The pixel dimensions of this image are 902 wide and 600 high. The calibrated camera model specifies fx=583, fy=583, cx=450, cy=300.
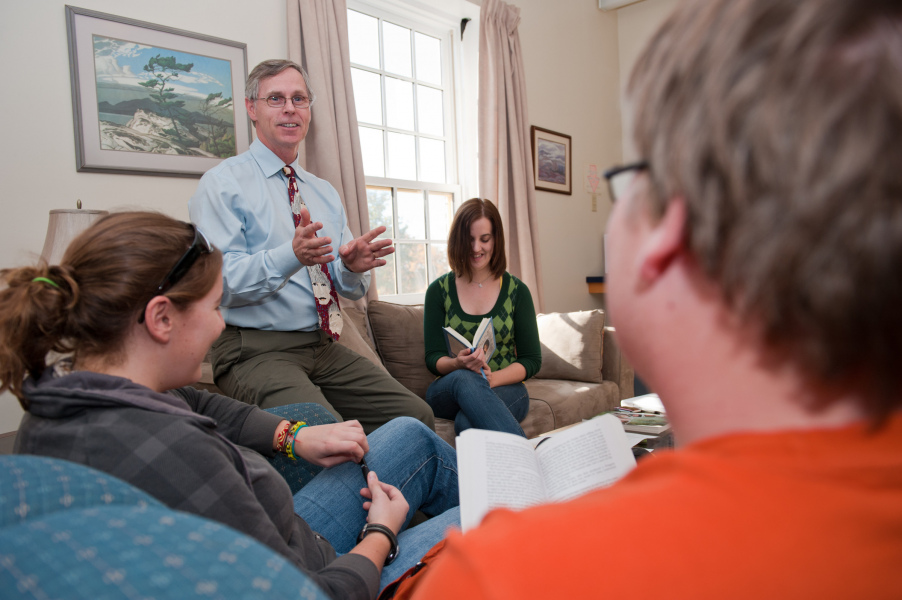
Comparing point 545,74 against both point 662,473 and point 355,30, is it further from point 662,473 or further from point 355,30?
point 662,473

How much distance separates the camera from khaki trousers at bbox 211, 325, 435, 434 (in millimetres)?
1912

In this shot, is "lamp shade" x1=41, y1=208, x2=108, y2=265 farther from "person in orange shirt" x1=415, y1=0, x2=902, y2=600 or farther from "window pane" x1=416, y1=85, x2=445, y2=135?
"window pane" x1=416, y1=85, x2=445, y2=135

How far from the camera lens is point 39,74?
87.0 inches

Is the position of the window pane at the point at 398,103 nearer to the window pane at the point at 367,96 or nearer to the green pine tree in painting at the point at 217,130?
the window pane at the point at 367,96

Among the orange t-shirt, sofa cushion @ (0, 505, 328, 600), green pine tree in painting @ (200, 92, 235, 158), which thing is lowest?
sofa cushion @ (0, 505, 328, 600)

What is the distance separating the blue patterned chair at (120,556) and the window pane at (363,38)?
3501 millimetres

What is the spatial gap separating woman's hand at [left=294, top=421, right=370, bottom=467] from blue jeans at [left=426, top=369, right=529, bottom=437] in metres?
1.07

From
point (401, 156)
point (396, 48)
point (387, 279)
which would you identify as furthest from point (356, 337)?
point (396, 48)

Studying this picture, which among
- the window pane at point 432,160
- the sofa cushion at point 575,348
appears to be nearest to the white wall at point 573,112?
the window pane at point 432,160

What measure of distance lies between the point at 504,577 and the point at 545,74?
15.5 feet

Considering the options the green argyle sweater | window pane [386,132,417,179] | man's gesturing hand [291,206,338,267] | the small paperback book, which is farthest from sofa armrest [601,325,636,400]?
man's gesturing hand [291,206,338,267]

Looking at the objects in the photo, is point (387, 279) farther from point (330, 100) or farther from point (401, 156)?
point (330, 100)

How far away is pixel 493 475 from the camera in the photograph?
2.67ft

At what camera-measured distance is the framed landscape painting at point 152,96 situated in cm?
231
